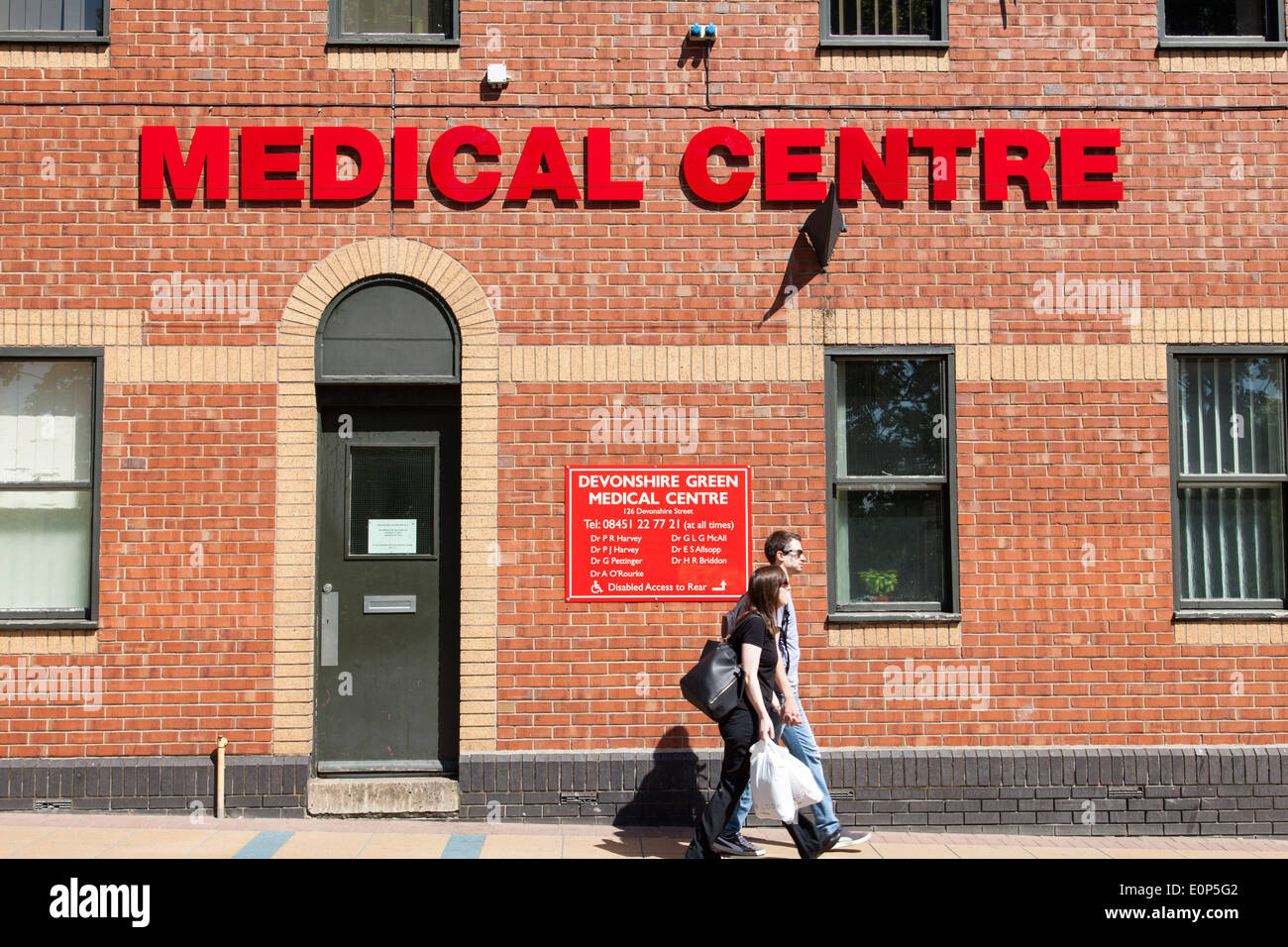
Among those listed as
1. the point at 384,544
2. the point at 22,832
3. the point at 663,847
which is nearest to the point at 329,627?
the point at 384,544

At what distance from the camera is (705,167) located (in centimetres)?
761

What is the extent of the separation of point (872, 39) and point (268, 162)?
4144mm

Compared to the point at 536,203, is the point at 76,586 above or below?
below

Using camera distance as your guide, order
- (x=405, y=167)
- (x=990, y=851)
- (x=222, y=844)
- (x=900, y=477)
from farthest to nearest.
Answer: (x=900, y=477) < (x=405, y=167) < (x=990, y=851) < (x=222, y=844)

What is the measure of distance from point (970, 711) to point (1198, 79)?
459 centimetres

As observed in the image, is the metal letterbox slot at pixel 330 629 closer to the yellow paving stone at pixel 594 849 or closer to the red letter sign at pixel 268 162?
the yellow paving stone at pixel 594 849

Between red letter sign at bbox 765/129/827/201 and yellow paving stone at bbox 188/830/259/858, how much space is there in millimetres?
5244

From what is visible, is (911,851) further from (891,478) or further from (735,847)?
(891,478)

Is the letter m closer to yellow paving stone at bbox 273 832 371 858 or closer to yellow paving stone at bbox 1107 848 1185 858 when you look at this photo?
yellow paving stone at bbox 273 832 371 858

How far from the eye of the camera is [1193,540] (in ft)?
25.3
